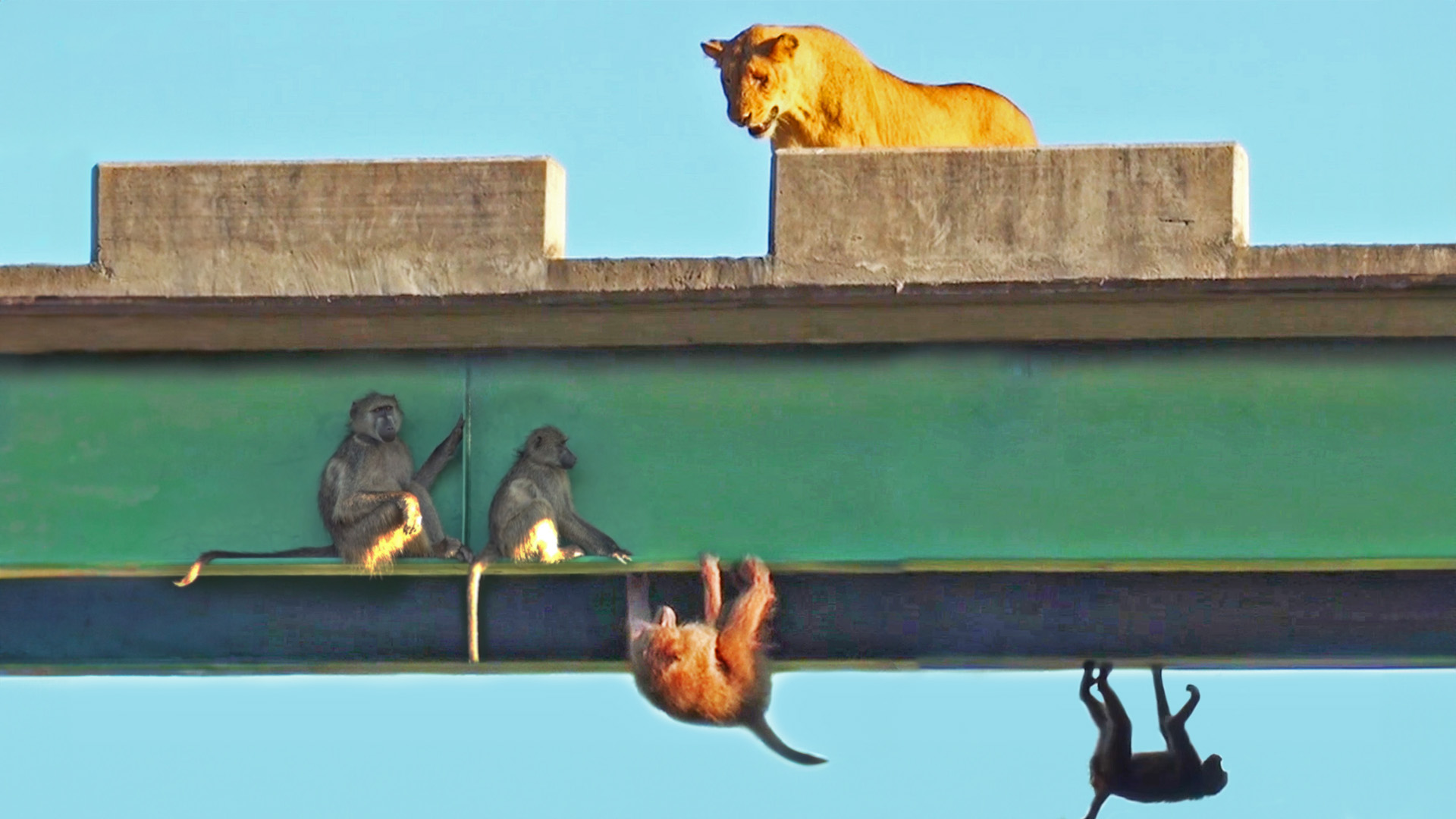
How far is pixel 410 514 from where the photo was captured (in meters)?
15.8

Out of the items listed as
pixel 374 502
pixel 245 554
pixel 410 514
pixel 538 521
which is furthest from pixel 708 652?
pixel 245 554

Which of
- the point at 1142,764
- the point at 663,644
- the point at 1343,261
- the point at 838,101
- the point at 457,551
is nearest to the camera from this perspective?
the point at 1343,261

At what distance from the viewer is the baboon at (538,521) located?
1578cm

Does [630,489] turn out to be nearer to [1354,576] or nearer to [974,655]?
[974,655]

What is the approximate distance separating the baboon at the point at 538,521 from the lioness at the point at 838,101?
333 centimetres

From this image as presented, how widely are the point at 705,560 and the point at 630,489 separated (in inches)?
22.3

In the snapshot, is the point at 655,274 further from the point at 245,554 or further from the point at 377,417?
the point at 245,554

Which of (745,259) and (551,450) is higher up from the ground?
(745,259)

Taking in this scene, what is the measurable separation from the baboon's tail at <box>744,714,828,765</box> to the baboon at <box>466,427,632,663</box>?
122 centimetres

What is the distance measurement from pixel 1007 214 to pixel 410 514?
352cm

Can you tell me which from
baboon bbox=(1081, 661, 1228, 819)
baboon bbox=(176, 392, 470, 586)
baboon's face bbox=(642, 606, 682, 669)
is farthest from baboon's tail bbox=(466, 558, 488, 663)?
baboon bbox=(1081, 661, 1228, 819)

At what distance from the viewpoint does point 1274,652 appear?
15.8 m

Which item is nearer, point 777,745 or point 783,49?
point 777,745

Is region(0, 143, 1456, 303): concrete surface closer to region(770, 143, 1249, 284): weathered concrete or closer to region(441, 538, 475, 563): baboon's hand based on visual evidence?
region(770, 143, 1249, 284): weathered concrete
